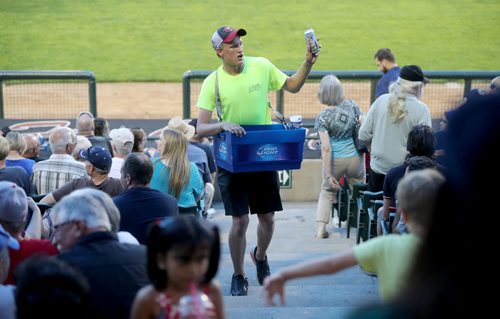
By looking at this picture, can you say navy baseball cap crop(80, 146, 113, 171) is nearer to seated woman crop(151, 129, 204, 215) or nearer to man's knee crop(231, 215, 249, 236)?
seated woman crop(151, 129, 204, 215)

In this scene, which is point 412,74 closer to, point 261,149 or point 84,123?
point 261,149

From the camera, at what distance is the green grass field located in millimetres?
24594

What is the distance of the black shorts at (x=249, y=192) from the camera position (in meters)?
5.68

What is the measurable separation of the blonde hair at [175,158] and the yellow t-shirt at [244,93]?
0.53 meters

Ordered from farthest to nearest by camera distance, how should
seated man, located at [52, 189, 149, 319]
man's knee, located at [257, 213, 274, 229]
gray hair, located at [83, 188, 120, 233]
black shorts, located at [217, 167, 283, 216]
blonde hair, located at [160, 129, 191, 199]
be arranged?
blonde hair, located at [160, 129, 191, 199] < man's knee, located at [257, 213, 274, 229] < black shorts, located at [217, 167, 283, 216] < gray hair, located at [83, 188, 120, 233] < seated man, located at [52, 189, 149, 319]

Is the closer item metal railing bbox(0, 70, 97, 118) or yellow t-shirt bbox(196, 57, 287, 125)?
yellow t-shirt bbox(196, 57, 287, 125)

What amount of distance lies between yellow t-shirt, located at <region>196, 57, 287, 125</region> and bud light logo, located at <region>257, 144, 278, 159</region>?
231 mm

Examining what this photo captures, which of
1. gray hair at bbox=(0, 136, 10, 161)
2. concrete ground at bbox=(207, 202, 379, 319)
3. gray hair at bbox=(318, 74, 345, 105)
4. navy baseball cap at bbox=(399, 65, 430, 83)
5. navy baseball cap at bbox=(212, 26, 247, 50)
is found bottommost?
concrete ground at bbox=(207, 202, 379, 319)

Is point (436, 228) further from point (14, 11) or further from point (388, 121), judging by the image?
point (14, 11)

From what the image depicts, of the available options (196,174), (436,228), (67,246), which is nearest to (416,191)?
(67,246)

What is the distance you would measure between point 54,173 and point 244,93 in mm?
1803

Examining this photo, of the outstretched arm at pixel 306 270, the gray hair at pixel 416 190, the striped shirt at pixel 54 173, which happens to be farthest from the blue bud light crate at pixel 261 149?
the outstretched arm at pixel 306 270

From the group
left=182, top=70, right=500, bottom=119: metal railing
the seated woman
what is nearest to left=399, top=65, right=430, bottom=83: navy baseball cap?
the seated woman

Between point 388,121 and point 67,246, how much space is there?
3.93 m
